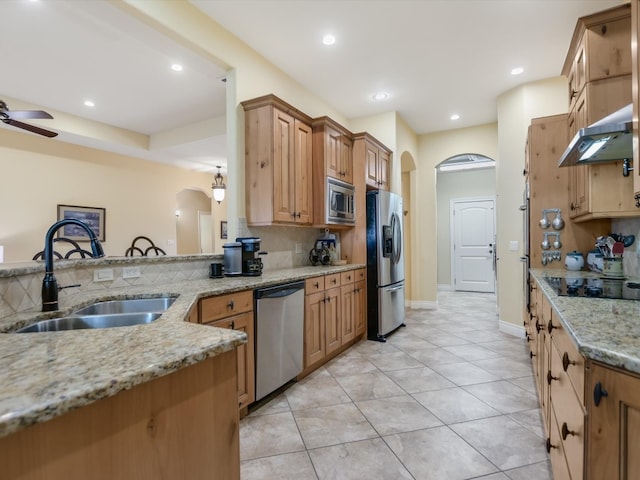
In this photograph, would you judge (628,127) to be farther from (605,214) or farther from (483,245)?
(483,245)

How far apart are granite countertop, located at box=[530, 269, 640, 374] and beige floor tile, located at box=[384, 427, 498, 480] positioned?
3.26 feet

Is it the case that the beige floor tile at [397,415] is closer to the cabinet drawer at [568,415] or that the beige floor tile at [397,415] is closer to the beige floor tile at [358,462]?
the beige floor tile at [358,462]

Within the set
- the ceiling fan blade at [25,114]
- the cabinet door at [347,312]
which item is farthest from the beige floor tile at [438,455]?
the ceiling fan blade at [25,114]

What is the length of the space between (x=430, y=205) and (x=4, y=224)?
651 cm

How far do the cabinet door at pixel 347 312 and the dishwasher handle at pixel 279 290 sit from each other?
2.68ft

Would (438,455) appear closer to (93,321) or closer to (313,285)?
(313,285)

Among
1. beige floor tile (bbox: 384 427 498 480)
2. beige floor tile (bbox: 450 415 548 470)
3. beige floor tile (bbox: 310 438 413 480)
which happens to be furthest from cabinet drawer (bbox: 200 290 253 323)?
beige floor tile (bbox: 450 415 548 470)

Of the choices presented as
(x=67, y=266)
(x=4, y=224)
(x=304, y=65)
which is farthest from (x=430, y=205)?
(x=4, y=224)

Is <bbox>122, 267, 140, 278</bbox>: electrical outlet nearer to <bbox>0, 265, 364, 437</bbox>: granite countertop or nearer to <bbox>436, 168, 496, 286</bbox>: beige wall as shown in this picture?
<bbox>0, 265, 364, 437</bbox>: granite countertop

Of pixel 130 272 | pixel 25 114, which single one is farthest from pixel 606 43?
pixel 25 114

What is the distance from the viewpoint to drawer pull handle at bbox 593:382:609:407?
0.86 meters

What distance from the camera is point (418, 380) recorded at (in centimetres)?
Answer: 279

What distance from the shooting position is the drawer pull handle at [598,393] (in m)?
0.86

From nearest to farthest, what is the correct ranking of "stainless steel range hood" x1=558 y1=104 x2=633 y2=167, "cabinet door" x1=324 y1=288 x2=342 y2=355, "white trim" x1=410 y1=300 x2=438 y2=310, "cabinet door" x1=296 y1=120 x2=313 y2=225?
"stainless steel range hood" x1=558 y1=104 x2=633 y2=167 → "cabinet door" x1=324 y1=288 x2=342 y2=355 → "cabinet door" x1=296 y1=120 x2=313 y2=225 → "white trim" x1=410 y1=300 x2=438 y2=310
